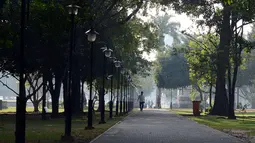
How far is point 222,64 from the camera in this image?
47.0 meters

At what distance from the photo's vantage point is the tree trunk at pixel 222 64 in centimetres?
4531

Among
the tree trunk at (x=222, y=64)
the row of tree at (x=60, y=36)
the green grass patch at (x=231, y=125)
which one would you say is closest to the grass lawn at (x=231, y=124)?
the green grass patch at (x=231, y=125)

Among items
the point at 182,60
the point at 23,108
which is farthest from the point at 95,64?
the point at 182,60

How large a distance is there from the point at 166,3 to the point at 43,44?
39.0ft

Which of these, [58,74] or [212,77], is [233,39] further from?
[58,74]

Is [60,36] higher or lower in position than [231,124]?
higher

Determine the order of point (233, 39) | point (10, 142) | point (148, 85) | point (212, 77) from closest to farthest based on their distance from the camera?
point (10, 142), point (233, 39), point (212, 77), point (148, 85)

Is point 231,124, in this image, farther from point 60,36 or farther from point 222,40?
point 222,40

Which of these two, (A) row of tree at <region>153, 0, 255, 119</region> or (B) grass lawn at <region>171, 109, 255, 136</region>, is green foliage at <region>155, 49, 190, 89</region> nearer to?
(A) row of tree at <region>153, 0, 255, 119</region>

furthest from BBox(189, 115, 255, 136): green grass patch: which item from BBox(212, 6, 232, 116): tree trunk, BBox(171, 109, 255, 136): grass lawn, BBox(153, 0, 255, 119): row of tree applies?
BBox(212, 6, 232, 116): tree trunk

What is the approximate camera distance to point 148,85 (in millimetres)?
160000

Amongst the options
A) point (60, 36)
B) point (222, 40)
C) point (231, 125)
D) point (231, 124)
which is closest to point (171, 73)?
point (222, 40)

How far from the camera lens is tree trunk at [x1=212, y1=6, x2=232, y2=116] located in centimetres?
4531

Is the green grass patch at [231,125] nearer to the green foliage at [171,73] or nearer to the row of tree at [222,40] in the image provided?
the row of tree at [222,40]
